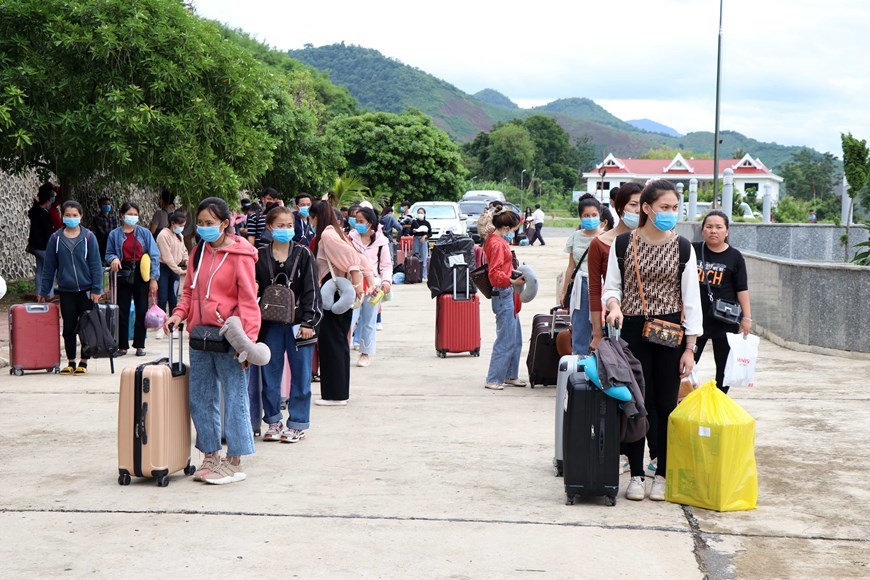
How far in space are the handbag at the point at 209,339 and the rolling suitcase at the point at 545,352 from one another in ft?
13.6

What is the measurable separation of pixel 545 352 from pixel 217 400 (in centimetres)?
414

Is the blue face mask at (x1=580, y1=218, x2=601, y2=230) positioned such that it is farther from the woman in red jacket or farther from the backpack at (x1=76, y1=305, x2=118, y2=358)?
the backpack at (x1=76, y1=305, x2=118, y2=358)

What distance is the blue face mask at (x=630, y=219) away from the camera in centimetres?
712

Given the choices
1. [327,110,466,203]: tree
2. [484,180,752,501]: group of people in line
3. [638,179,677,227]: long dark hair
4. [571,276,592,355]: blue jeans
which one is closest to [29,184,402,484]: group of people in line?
[571,276,592,355]: blue jeans

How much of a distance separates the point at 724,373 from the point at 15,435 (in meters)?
5.12

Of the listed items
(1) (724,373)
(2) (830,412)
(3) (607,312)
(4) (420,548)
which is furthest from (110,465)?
(2) (830,412)

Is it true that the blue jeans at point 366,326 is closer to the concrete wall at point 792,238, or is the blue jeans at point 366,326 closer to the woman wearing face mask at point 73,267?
the woman wearing face mask at point 73,267

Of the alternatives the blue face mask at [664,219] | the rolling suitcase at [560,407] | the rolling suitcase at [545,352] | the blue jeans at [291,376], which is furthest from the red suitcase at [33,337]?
the blue face mask at [664,219]

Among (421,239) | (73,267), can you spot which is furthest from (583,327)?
(421,239)

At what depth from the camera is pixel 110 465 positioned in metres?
7.17

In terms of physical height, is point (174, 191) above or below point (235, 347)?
above

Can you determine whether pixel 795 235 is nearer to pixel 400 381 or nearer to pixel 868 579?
pixel 400 381

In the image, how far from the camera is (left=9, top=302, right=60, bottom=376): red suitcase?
11156 millimetres

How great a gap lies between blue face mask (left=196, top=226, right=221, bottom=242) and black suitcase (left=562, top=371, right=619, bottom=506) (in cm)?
231
